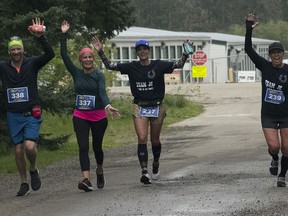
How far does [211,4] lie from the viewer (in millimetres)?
119000

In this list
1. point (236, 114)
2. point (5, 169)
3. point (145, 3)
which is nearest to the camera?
point (5, 169)

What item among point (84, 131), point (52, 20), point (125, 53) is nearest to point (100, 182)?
point (84, 131)

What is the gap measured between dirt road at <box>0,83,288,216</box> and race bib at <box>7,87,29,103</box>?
1.34 m

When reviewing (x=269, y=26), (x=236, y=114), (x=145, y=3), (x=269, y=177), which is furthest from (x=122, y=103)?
(x=145, y=3)

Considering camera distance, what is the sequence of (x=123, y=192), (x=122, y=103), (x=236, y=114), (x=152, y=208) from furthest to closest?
(x=122, y=103) → (x=236, y=114) → (x=123, y=192) → (x=152, y=208)

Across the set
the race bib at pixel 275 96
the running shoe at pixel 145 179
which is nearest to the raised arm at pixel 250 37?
the race bib at pixel 275 96

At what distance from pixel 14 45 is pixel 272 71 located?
3612 mm

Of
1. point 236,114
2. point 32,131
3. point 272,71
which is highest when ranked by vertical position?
point 272,71

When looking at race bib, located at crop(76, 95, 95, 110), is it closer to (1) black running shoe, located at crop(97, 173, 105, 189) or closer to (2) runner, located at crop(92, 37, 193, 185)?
(2) runner, located at crop(92, 37, 193, 185)

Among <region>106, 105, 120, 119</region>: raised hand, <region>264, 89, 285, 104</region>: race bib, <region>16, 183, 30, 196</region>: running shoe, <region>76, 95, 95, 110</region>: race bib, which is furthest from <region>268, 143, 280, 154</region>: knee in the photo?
<region>16, 183, 30, 196</region>: running shoe

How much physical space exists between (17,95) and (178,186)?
2.55 meters

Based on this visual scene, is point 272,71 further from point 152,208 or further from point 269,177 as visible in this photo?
point 152,208

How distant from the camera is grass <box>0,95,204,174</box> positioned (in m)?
16.5

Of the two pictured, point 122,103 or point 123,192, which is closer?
point 123,192
